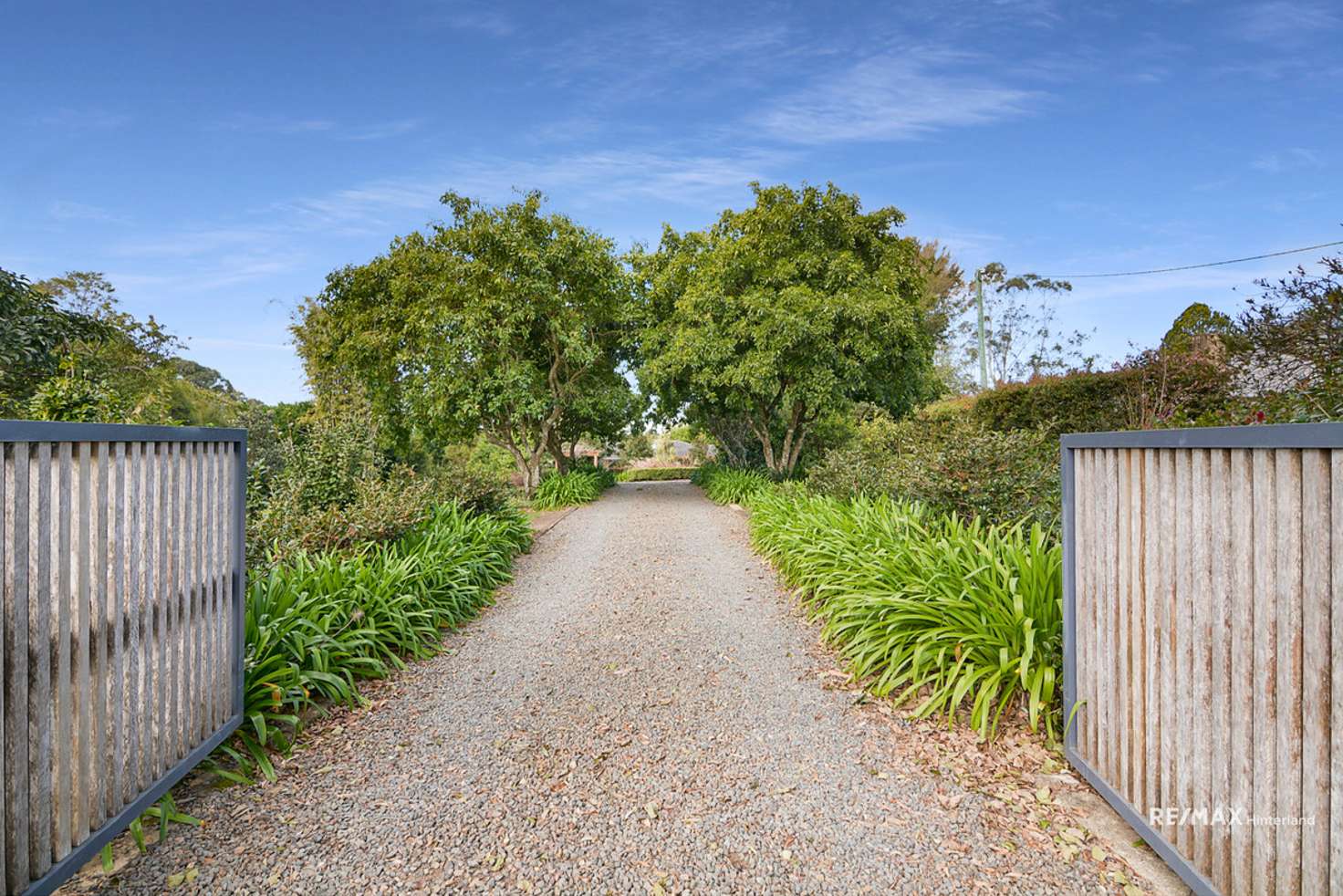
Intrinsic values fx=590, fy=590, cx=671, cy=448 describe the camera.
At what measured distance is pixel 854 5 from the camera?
7297 mm

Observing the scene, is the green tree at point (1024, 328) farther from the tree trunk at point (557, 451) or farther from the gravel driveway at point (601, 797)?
the gravel driveway at point (601, 797)

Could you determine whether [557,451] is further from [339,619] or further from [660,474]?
[660,474]

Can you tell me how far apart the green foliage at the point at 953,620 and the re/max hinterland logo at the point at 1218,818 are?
743 mm

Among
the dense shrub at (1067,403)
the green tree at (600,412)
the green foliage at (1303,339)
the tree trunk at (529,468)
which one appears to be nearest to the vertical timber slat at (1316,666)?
the green foliage at (1303,339)

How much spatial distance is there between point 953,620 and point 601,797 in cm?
199

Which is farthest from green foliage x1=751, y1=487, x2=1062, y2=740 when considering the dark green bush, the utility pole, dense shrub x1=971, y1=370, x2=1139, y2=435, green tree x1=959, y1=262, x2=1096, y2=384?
green tree x1=959, y1=262, x2=1096, y2=384

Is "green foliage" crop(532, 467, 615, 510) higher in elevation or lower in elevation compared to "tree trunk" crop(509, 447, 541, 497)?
lower

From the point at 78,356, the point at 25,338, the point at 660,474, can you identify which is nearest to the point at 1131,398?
the point at 78,356

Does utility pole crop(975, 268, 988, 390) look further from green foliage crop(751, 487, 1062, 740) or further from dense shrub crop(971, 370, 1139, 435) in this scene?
green foliage crop(751, 487, 1062, 740)

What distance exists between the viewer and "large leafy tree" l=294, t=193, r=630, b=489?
12.2 meters

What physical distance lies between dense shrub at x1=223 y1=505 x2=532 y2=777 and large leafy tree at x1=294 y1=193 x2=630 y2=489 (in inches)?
285

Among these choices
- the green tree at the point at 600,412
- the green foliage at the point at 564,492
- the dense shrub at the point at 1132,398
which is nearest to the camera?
the dense shrub at the point at 1132,398

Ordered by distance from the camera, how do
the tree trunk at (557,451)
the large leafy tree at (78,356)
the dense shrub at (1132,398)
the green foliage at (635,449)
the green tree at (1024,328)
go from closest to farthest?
1. the large leafy tree at (78,356)
2. the dense shrub at (1132,398)
3. the tree trunk at (557,451)
4. the green tree at (1024,328)
5. the green foliage at (635,449)

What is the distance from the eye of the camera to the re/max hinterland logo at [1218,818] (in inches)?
57.5
